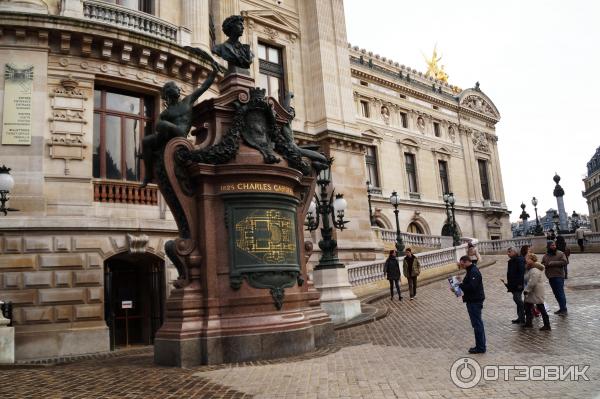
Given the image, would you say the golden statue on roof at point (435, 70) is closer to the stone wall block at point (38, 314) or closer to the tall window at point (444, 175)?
the tall window at point (444, 175)

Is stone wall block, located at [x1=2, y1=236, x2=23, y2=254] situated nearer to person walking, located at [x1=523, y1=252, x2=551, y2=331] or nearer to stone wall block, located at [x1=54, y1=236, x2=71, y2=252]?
stone wall block, located at [x1=54, y1=236, x2=71, y2=252]

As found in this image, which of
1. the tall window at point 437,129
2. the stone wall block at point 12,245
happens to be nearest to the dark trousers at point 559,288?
the stone wall block at point 12,245

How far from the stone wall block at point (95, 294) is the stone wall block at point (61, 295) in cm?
19

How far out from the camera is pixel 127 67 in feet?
55.1

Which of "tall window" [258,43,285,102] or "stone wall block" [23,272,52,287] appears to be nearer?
"stone wall block" [23,272,52,287]

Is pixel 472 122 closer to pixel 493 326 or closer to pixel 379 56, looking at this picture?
pixel 379 56

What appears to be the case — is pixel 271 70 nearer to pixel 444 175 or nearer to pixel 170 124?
pixel 170 124

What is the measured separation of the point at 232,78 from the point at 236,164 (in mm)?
2024

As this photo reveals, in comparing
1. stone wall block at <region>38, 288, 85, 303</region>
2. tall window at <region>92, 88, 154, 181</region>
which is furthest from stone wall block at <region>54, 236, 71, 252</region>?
tall window at <region>92, 88, 154, 181</region>

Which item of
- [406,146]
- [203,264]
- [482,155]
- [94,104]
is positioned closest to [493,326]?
[203,264]

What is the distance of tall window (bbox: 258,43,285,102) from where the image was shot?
2662 cm

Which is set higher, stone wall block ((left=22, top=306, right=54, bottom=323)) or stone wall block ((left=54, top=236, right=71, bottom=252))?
stone wall block ((left=54, top=236, right=71, bottom=252))

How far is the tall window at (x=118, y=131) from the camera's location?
16.3 meters
